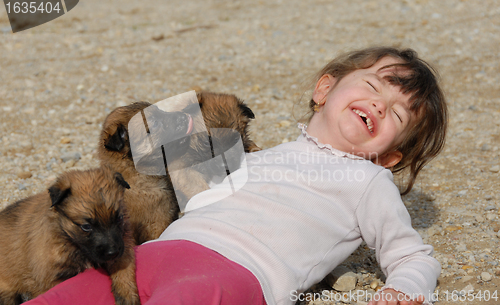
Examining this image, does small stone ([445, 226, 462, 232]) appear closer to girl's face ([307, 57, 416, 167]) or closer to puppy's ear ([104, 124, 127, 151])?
girl's face ([307, 57, 416, 167])

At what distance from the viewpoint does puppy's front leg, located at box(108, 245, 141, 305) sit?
2.76 meters

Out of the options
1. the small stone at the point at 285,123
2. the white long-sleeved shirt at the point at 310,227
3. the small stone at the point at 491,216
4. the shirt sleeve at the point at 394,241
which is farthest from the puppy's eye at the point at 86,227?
the small stone at the point at 285,123

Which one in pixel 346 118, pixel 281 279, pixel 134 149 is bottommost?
pixel 281 279

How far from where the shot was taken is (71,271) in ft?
9.55

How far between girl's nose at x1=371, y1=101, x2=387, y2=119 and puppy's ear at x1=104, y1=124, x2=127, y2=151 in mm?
1802

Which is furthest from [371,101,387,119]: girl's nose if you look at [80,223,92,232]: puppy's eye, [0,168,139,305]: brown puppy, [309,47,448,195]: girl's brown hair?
[80,223,92,232]: puppy's eye

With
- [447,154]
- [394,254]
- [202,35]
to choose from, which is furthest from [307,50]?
[394,254]

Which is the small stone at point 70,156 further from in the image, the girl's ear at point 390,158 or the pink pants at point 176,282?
the girl's ear at point 390,158

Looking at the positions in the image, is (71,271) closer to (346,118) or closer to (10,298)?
(10,298)

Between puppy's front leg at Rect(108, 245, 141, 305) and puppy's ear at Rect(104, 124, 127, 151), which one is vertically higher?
puppy's ear at Rect(104, 124, 127, 151)

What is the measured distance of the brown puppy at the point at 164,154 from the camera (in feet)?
11.6

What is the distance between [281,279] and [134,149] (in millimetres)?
1555

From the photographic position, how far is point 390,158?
356cm

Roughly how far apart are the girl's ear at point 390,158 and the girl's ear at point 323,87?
23.9 inches
